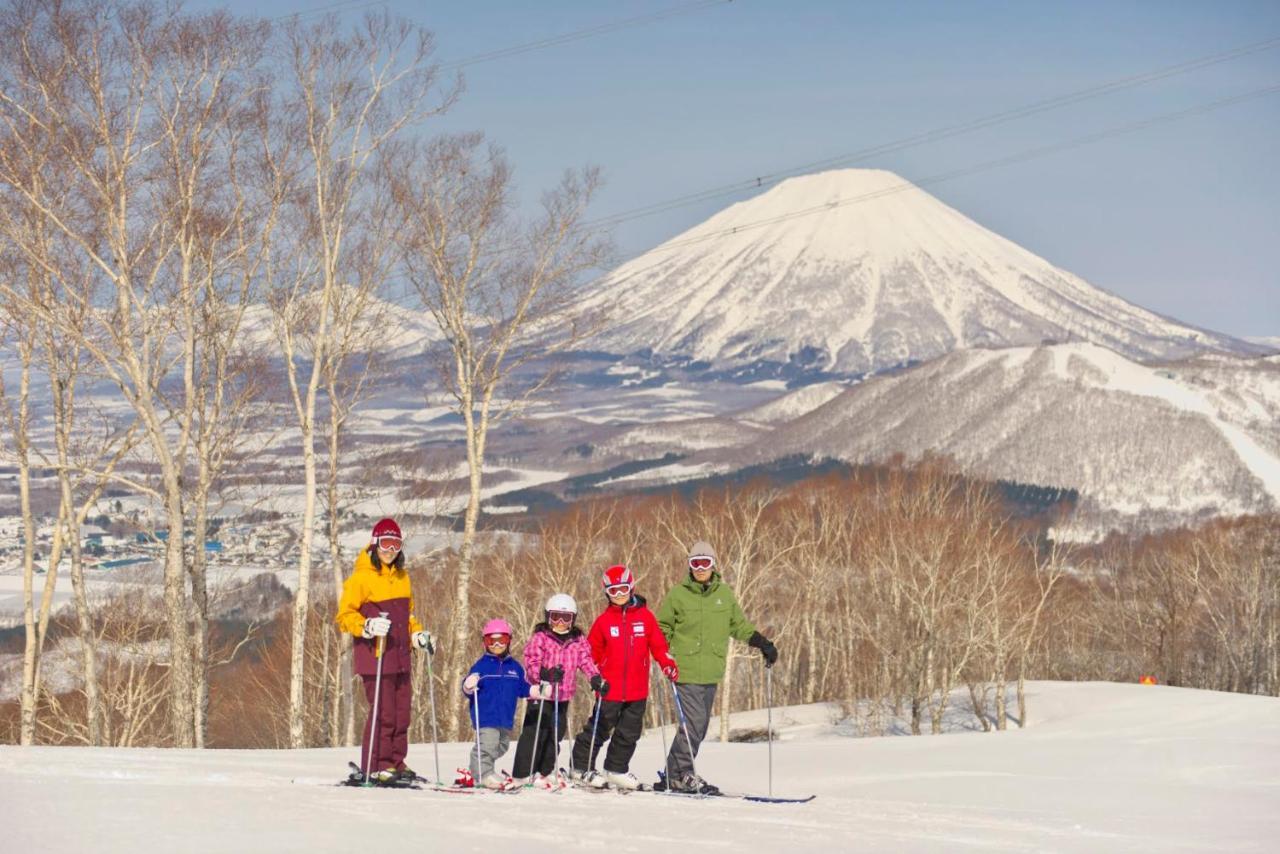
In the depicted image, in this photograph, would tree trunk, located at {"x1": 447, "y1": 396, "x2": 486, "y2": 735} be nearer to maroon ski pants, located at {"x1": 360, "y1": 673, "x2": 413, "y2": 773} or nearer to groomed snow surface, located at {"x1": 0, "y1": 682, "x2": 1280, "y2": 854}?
groomed snow surface, located at {"x1": 0, "y1": 682, "x2": 1280, "y2": 854}

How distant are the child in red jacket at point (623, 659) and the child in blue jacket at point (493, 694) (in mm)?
567

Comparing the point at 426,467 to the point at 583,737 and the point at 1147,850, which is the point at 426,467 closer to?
the point at 583,737

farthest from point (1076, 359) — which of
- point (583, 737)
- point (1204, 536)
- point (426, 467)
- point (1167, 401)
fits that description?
point (583, 737)

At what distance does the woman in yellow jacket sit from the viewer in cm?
1003

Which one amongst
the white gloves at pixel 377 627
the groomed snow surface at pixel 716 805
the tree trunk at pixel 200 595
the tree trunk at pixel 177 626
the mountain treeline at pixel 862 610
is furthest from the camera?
the mountain treeline at pixel 862 610

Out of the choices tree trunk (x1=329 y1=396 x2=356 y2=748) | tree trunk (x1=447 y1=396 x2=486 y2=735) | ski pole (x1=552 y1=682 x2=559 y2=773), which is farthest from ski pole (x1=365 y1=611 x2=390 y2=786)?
tree trunk (x1=329 y1=396 x2=356 y2=748)

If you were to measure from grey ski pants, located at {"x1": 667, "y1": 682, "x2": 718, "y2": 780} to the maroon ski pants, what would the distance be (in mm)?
2034

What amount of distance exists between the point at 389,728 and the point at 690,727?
231 centimetres

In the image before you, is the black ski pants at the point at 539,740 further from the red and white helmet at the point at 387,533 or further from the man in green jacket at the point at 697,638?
the red and white helmet at the point at 387,533

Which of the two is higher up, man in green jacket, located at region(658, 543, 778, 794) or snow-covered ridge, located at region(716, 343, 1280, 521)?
snow-covered ridge, located at region(716, 343, 1280, 521)

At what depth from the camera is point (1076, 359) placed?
191500 mm

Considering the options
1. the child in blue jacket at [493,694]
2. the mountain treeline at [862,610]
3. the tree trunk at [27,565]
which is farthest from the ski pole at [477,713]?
the mountain treeline at [862,610]

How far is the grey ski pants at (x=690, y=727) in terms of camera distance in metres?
11.1

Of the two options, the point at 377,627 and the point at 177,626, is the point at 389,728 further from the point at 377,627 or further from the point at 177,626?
the point at 177,626
